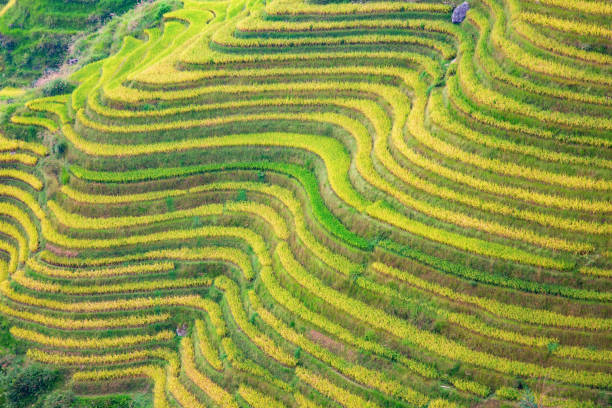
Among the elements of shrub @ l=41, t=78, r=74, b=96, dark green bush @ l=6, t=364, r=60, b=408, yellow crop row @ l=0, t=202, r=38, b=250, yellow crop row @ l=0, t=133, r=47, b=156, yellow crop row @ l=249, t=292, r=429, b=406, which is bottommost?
dark green bush @ l=6, t=364, r=60, b=408

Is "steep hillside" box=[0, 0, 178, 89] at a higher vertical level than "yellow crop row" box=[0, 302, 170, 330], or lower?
higher

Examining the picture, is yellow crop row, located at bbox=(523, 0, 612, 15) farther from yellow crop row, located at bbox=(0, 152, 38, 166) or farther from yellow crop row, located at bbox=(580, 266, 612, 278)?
yellow crop row, located at bbox=(0, 152, 38, 166)

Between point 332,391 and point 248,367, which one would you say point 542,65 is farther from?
point 248,367

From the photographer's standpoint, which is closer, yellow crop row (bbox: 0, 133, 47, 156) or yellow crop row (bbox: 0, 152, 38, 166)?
yellow crop row (bbox: 0, 152, 38, 166)

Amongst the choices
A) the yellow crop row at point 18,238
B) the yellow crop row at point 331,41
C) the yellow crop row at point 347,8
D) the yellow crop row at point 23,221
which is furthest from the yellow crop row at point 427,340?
the yellow crop row at point 347,8

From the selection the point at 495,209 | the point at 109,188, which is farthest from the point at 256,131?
the point at 495,209

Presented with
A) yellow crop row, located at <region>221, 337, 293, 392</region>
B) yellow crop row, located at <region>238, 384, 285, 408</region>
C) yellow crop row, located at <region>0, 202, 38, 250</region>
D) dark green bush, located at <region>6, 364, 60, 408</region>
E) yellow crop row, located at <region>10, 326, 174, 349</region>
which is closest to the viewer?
yellow crop row, located at <region>238, 384, 285, 408</region>

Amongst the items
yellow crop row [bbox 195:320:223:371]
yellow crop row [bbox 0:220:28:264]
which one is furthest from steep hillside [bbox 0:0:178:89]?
yellow crop row [bbox 195:320:223:371]

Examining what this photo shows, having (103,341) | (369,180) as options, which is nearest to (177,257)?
(103,341)
